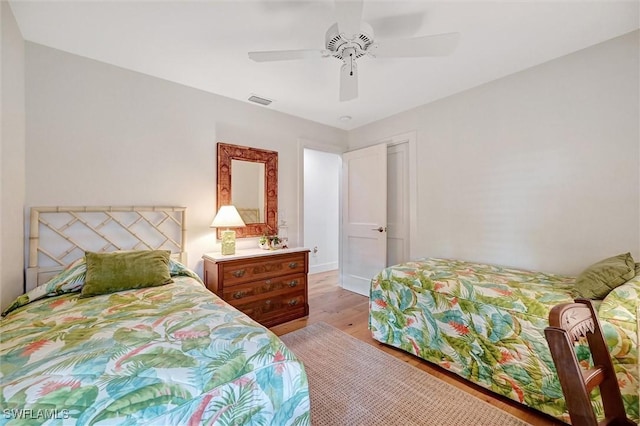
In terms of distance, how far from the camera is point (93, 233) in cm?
223

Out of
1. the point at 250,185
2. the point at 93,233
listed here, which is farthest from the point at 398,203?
the point at 93,233

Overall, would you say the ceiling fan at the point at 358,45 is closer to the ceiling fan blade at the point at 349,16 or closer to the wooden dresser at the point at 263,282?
the ceiling fan blade at the point at 349,16

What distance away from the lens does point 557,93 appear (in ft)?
7.41

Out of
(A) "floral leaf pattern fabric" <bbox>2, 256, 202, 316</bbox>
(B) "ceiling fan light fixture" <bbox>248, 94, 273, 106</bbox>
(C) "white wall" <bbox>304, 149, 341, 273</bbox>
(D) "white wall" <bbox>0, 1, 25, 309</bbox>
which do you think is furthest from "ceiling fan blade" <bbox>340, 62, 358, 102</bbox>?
(C) "white wall" <bbox>304, 149, 341, 273</bbox>

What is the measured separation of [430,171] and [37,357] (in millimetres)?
3427

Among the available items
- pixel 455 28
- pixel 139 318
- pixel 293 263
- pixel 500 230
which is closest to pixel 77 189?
pixel 139 318

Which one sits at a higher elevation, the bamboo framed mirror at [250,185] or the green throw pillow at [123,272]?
the bamboo framed mirror at [250,185]

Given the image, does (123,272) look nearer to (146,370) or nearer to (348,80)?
(146,370)

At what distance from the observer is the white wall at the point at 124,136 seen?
6.77 feet

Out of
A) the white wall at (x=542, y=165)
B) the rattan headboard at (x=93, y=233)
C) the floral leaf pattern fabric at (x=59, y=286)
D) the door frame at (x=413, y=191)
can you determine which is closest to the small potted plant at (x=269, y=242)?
the rattan headboard at (x=93, y=233)

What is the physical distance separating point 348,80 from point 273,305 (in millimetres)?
2312

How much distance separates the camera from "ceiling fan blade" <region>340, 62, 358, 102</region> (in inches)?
72.3

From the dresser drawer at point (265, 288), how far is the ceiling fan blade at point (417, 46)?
90.8 inches
